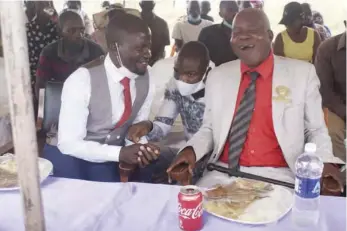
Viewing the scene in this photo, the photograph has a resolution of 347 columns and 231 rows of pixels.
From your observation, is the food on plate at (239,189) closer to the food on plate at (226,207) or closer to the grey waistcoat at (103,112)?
the food on plate at (226,207)

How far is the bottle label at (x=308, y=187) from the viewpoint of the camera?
1294 mm

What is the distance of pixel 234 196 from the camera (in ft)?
4.80

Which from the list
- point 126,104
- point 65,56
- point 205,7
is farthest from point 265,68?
point 205,7

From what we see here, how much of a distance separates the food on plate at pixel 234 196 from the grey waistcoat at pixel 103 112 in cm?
78

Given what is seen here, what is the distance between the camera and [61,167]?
6.82 feet

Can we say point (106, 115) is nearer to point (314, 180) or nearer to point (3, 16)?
point (314, 180)

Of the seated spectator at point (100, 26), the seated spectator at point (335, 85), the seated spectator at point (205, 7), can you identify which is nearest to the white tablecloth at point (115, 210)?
the seated spectator at point (335, 85)

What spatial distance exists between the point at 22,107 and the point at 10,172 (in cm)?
97

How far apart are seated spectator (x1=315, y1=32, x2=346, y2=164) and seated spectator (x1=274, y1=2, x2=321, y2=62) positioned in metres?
1.09

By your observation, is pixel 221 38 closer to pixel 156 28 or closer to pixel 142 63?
pixel 156 28

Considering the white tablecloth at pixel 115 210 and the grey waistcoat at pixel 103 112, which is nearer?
the white tablecloth at pixel 115 210

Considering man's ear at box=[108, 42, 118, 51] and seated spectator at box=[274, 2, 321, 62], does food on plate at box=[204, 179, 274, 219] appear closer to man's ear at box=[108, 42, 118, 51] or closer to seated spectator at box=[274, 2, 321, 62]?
man's ear at box=[108, 42, 118, 51]

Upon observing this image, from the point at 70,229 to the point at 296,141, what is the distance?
1.06 metres

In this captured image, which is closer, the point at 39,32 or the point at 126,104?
the point at 126,104
